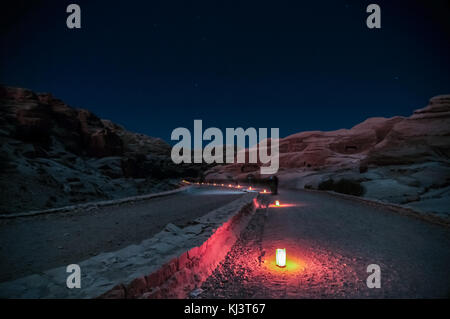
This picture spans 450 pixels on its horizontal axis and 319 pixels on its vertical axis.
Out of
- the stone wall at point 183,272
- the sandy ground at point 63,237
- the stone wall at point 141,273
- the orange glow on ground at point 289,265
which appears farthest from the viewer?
the sandy ground at point 63,237

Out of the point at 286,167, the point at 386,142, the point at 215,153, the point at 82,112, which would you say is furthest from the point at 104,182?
the point at 215,153

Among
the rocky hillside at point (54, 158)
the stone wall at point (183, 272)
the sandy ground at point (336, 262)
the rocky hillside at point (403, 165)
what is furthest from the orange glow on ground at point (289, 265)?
the rocky hillside at point (54, 158)

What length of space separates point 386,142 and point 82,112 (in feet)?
172

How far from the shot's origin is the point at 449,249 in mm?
4801

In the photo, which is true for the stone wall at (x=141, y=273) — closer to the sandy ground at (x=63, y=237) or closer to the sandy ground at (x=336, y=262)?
the sandy ground at (x=336, y=262)

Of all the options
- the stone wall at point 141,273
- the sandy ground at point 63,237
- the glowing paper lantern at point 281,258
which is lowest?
the sandy ground at point 63,237

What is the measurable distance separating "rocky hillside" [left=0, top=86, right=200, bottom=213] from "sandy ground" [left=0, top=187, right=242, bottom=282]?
12288 millimetres

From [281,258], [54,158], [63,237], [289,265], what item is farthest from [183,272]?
[54,158]

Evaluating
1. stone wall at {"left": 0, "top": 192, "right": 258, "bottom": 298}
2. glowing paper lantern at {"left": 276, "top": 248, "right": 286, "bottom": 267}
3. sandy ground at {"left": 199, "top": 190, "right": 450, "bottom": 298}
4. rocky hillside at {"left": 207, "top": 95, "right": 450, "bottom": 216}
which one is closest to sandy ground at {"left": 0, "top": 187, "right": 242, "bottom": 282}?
stone wall at {"left": 0, "top": 192, "right": 258, "bottom": 298}

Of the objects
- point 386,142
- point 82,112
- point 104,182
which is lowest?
point 104,182

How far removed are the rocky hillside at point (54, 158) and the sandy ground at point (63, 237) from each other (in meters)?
12.3

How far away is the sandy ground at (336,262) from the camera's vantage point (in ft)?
10.3

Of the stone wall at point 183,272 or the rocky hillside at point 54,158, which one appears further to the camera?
the rocky hillside at point 54,158
